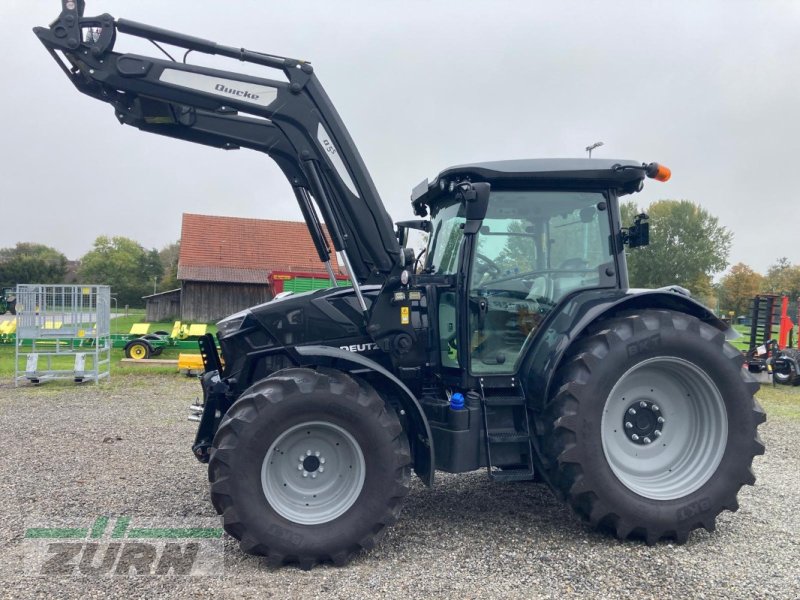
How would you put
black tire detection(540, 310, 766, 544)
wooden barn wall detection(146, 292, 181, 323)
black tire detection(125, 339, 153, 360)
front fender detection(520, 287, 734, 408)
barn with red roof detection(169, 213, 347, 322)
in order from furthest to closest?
1. wooden barn wall detection(146, 292, 181, 323)
2. barn with red roof detection(169, 213, 347, 322)
3. black tire detection(125, 339, 153, 360)
4. front fender detection(520, 287, 734, 408)
5. black tire detection(540, 310, 766, 544)

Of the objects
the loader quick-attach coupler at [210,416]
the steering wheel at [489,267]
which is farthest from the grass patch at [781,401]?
the loader quick-attach coupler at [210,416]

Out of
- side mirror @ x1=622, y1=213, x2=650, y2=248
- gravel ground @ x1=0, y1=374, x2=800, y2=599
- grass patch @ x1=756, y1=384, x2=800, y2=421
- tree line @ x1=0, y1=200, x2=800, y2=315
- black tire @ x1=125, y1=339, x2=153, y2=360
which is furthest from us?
tree line @ x1=0, y1=200, x2=800, y2=315

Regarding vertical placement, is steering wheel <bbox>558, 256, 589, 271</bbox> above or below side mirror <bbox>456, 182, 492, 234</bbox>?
below

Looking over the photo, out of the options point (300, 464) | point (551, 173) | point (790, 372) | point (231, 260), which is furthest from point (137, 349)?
point (231, 260)

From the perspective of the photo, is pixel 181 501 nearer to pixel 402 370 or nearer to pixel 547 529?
pixel 402 370

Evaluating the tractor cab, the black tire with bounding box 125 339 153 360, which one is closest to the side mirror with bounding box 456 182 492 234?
the tractor cab

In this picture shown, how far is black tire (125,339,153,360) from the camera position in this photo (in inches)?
634

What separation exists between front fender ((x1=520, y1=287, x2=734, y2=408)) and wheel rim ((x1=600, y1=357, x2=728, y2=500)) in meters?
0.48

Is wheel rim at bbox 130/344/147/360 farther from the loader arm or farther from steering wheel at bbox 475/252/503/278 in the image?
steering wheel at bbox 475/252/503/278

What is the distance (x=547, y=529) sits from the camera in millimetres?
4711

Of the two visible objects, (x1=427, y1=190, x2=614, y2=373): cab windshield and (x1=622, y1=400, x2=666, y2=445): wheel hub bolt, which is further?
(x1=427, y1=190, x2=614, y2=373): cab windshield

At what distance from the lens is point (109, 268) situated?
3115 inches

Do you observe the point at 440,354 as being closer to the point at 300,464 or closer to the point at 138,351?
the point at 300,464

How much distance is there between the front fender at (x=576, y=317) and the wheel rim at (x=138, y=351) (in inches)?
539
